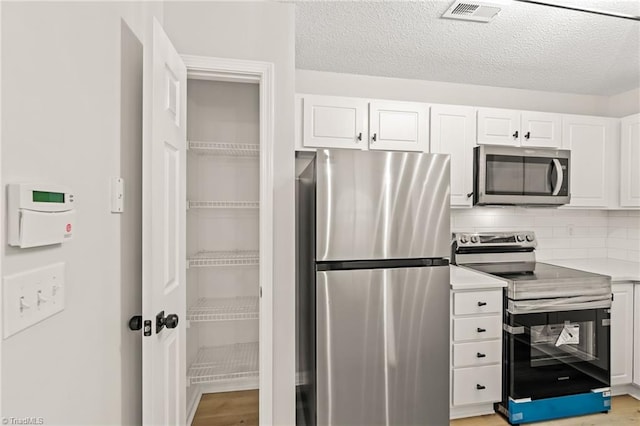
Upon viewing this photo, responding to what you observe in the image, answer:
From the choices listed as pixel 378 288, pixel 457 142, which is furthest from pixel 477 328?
pixel 457 142

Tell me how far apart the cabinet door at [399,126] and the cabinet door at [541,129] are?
0.85m

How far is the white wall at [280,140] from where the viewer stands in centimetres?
182

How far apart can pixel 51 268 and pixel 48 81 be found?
0.46 meters

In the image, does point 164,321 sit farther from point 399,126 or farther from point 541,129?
Answer: point 541,129

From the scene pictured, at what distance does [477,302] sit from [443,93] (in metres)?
1.78

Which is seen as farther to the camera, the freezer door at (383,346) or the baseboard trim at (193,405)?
the baseboard trim at (193,405)

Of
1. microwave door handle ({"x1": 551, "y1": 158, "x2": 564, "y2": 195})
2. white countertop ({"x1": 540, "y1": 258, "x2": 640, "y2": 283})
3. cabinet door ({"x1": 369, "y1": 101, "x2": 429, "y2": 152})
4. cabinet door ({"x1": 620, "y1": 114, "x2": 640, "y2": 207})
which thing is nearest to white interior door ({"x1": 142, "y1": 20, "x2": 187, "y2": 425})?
cabinet door ({"x1": 369, "y1": 101, "x2": 429, "y2": 152})

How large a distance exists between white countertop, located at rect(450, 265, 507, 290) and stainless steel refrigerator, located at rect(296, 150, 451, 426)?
16.6 inches

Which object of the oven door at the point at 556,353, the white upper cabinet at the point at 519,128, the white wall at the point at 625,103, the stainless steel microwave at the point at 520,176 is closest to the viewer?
the oven door at the point at 556,353

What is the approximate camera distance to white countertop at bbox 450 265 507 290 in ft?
7.14

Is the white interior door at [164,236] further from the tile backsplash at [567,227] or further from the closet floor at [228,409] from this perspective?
the tile backsplash at [567,227]

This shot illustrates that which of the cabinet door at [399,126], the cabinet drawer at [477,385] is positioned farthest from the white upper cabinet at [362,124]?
the cabinet drawer at [477,385]

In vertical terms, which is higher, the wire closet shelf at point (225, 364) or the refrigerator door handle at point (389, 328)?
the refrigerator door handle at point (389, 328)

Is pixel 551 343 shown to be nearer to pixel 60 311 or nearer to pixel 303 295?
pixel 303 295
